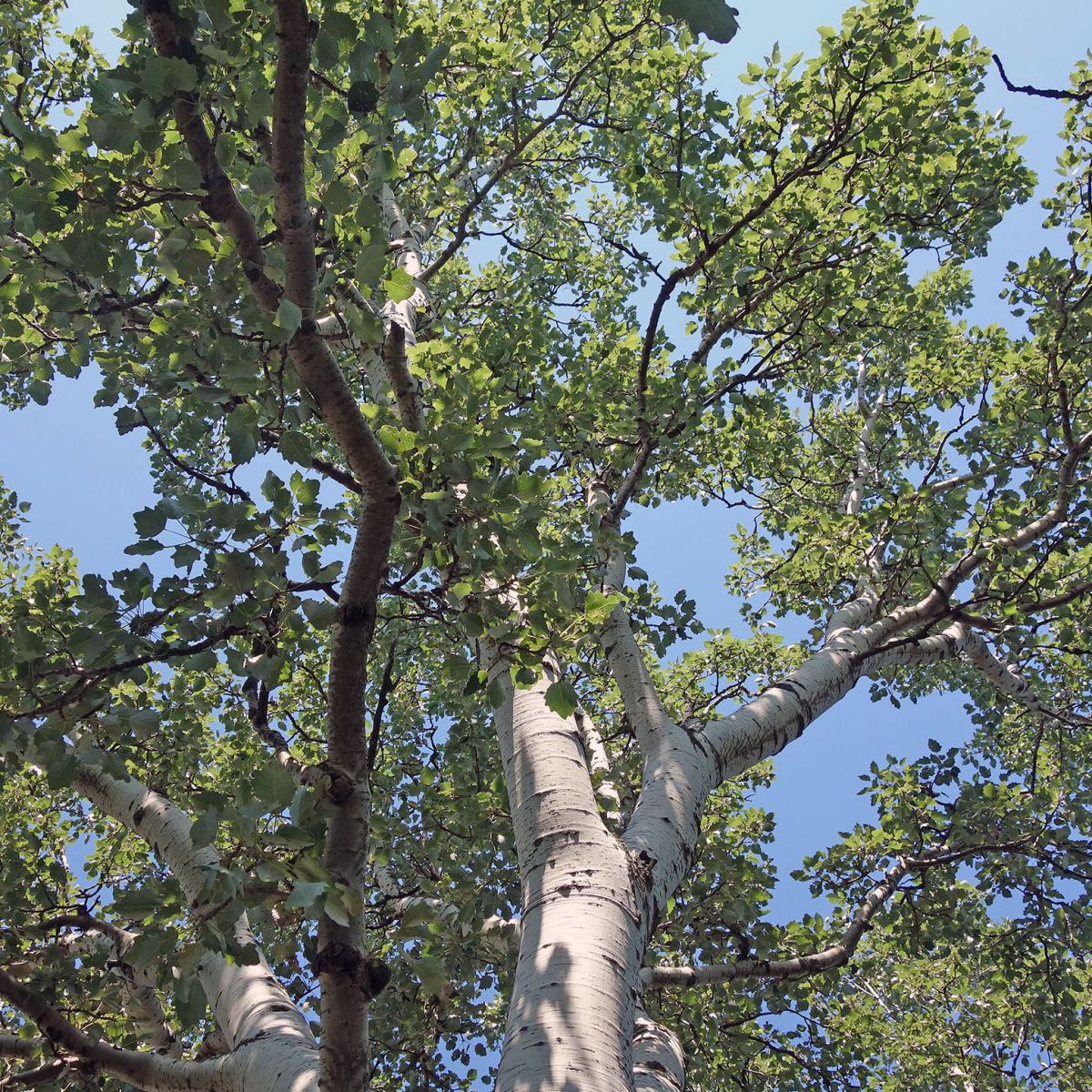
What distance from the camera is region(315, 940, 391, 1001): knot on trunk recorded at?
2.30 m

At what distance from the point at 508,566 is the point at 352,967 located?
1353mm

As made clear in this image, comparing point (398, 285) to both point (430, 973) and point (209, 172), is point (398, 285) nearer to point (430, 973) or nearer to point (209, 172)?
point (209, 172)

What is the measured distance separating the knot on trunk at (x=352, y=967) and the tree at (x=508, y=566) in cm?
1

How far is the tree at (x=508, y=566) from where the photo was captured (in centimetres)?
232

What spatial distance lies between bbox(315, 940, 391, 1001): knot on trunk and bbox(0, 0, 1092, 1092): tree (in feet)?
0.04

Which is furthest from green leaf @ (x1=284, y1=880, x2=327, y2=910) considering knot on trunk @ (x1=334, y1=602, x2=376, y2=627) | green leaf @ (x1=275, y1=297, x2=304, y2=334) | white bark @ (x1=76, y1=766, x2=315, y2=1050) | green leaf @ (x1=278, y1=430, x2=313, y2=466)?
green leaf @ (x1=275, y1=297, x2=304, y2=334)

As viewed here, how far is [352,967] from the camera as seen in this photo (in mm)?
2330

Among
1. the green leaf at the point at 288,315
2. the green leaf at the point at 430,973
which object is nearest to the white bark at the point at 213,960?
the green leaf at the point at 430,973

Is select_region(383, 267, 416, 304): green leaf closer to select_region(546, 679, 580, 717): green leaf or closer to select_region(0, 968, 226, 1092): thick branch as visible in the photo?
select_region(546, 679, 580, 717): green leaf

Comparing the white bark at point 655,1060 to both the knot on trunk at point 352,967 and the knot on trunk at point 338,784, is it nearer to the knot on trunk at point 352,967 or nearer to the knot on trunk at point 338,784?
the knot on trunk at point 352,967

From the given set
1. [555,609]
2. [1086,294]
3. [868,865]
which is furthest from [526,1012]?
[1086,294]

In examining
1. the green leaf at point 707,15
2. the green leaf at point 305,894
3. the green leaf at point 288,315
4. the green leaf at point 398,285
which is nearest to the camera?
the green leaf at point 707,15

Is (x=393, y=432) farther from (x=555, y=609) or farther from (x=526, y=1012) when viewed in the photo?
(x=526, y=1012)

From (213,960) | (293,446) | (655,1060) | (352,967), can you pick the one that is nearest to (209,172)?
(293,446)
